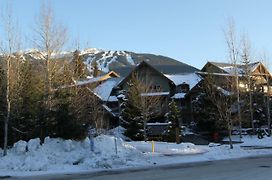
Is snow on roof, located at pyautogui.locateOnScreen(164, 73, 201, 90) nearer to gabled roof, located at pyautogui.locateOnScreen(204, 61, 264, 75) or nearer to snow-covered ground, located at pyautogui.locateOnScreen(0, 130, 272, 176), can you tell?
gabled roof, located at pyautogui.locateOnScreen(204, 61, 264, 75)

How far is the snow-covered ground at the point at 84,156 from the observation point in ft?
72.7

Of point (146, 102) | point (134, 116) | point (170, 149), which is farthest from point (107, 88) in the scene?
point (170, 149)

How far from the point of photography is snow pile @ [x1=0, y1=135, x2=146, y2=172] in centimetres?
2234

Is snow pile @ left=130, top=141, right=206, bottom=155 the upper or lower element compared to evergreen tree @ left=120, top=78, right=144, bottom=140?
lower

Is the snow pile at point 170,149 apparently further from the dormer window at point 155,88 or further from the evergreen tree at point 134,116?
the dormer window at point 155,88

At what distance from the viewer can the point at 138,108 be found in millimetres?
47438

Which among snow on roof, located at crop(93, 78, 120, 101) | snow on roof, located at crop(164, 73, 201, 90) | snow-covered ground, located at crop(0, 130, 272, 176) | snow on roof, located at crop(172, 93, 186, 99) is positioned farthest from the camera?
snow on roof, located at crop(93, 78, 120, 101)

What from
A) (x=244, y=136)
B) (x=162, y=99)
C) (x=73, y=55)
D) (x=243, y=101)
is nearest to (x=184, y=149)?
(x=73, y=55)

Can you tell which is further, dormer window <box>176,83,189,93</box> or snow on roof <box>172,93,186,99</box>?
dormer window <box>176,83,189,93</box>

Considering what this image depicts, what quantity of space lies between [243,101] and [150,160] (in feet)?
99.4

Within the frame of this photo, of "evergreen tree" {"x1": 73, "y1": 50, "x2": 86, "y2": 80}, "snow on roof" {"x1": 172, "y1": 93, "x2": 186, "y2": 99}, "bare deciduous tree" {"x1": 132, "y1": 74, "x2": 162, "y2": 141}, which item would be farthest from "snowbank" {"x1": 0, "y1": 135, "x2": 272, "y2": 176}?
"snow on roof" {"x1": 172, "y1": 93, "x2": 186, "y2": 99}

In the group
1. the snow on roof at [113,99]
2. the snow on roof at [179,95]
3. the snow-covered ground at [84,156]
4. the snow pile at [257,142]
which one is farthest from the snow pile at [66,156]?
the snow on roof at [113,99]

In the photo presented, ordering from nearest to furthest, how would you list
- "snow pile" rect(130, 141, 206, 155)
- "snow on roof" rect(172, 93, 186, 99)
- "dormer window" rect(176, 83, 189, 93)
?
"snow pile" rect(130, 141, 206, 155)
"snow on roof" rect(172, 93, 186, 99)
"dormer window" rect(176, 83, 189, 93)

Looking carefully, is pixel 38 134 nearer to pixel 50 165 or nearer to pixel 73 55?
pixel 50 165
